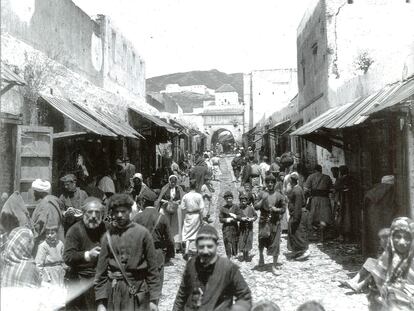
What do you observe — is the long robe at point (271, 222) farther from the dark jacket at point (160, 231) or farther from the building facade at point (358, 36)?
the building facade at point (358, 36)

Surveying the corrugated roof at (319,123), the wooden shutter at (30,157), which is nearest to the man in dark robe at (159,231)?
the wooden shutter at (30,157)

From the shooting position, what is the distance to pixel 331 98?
505 inches

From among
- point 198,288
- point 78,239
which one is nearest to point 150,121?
point 78,239

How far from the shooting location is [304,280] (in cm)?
725

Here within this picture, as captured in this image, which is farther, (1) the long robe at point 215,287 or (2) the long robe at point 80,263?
(2) the long robe at point 80,263

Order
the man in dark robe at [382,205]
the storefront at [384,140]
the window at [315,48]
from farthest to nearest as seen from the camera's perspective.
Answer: the window at [315,48] → the man in dark robe at [382,205] → the storefront at [384,140]

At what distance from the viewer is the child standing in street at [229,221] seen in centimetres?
838

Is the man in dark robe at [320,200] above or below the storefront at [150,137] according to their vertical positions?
below

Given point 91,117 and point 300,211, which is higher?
point 91,117

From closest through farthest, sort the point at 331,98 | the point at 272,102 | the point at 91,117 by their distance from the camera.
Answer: the point at 91,117 < the point at 331,98 < the point at 272,102

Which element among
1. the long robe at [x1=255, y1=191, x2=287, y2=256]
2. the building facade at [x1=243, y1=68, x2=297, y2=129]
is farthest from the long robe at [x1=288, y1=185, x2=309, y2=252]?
the building facade at [x1=243, y1=68, x2=297, y2=129]

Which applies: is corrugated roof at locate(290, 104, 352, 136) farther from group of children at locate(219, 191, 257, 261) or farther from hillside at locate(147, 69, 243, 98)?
hillside at locate(147, 69, 243, 98)

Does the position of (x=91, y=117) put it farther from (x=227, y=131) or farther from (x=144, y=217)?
(x=227, y=131)

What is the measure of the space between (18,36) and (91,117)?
2293mm
